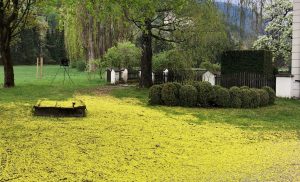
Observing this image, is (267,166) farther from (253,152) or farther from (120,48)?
(120,48)

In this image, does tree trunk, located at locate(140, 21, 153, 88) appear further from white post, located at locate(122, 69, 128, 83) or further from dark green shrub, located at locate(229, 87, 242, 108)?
dark green shrub, located at locate(229, 87, 242, 108)

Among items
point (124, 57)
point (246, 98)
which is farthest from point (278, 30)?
point (246, 98)

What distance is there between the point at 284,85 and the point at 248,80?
6.91ft

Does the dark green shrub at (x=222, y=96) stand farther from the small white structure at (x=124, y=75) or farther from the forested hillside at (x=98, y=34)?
the small white structure at (x=124, y=75)

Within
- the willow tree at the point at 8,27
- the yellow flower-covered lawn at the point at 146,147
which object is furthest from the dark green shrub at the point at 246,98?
the willow tree at the point at 8,27

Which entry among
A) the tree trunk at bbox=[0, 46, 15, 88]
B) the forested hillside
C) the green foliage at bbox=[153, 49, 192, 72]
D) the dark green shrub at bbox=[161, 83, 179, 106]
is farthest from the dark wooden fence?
the tree trunk at bbox=[0, 46, 15, 88]

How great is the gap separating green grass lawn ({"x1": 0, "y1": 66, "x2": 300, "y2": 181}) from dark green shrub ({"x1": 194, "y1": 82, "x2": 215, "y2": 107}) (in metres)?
2.01

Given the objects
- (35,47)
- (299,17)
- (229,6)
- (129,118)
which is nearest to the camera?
(129,118)

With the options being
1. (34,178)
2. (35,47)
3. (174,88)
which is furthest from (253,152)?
(35,47)

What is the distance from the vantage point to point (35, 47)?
79.9 meters

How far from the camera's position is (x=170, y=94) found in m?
15.6

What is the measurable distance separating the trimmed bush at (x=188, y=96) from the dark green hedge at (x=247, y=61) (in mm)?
8322

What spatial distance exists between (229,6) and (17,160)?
21.3 m

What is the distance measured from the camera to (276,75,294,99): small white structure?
1992 centimetres
